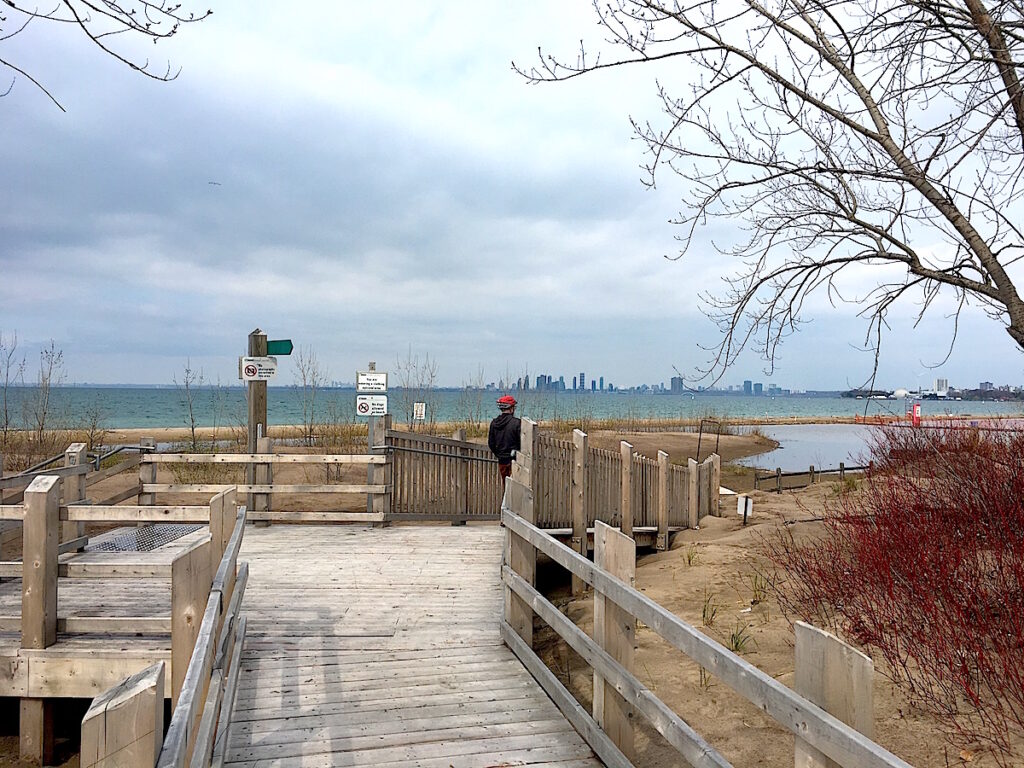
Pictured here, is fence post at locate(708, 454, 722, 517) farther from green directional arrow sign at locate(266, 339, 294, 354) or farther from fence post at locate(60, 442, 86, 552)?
fence post at locate(60, 442, 86, 552)

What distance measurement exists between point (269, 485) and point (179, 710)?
9352 mm

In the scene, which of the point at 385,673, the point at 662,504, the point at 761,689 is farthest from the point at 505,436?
the point at 761,689

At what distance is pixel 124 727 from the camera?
135 cm

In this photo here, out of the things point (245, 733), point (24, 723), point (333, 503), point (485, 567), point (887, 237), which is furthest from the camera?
point (333, 503)

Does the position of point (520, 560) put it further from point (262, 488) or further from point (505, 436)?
point (262, 488)

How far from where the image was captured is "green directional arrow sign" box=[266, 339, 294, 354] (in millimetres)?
11641

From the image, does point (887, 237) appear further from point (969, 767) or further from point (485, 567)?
point (485, 567)

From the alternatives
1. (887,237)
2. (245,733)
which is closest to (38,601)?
(245,733)

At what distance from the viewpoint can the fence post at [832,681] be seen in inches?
85.4

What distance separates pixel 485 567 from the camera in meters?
8.70

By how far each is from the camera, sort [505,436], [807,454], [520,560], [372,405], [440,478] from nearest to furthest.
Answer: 1. [520,560]
2. [372,405]
3. [505,436]
4. [440,478]
5. [807,454]

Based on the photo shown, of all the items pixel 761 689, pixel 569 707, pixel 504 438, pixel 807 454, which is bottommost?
pixel 807 454

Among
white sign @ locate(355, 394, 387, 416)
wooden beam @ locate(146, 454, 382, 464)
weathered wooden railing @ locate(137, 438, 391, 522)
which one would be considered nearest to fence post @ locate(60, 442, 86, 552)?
weathered wooden railing @ locate(137, 438, 391, 522)

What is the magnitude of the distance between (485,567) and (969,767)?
18.3 ft
